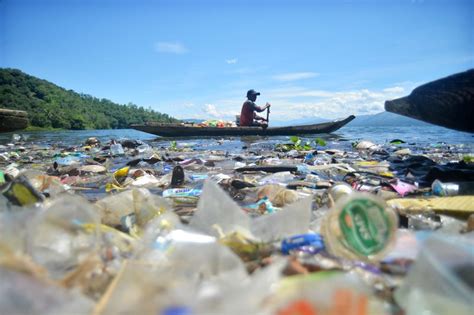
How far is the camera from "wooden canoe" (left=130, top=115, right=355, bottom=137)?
13.7 meters

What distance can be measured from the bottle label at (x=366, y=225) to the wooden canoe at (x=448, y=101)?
3.23 meters

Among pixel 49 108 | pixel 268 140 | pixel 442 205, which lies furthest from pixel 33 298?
pixel 49 108

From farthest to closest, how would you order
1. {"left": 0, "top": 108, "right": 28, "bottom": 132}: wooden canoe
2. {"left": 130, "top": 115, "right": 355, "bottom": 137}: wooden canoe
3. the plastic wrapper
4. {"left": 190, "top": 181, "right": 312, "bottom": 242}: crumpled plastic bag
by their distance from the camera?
{"left": 130, "top": 115, "right": 355, "bottom": 137}: wooden canoe
{"left": 0, "top": 108, "right": 28, "bottom": 132}: wooden canoe
{"left": 190, "top": 181, "right": 312, "bottom": 242}: crumpled plastic bag
the plastic wrapper

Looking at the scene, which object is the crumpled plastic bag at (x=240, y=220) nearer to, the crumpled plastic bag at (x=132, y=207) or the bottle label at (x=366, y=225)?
the bottle label at (x=366, y=225)

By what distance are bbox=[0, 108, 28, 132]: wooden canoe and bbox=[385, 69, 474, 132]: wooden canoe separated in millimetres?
6641

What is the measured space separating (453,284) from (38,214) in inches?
46.5

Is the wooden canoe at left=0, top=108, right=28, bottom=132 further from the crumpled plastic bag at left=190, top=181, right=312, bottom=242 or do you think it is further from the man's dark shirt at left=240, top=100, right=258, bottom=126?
the man's dark shirt at left=240, top=100, right=258, bottom=126

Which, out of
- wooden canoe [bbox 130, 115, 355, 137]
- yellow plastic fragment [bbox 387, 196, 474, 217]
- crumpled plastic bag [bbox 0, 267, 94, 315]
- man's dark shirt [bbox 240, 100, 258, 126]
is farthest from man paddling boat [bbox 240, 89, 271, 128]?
crumpled plastic bag [bbox 0, 267, 94, 315]

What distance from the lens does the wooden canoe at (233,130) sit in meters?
13.7

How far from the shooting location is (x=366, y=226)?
1.02 metres

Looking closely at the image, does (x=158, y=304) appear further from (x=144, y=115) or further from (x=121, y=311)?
(x=144, y=115)

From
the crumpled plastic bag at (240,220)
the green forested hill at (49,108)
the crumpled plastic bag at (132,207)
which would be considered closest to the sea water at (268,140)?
the crumpled plastic bag at (132,207)

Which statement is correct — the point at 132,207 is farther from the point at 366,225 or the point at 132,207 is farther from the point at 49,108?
the point at 49,108

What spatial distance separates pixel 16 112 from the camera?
5555mm
